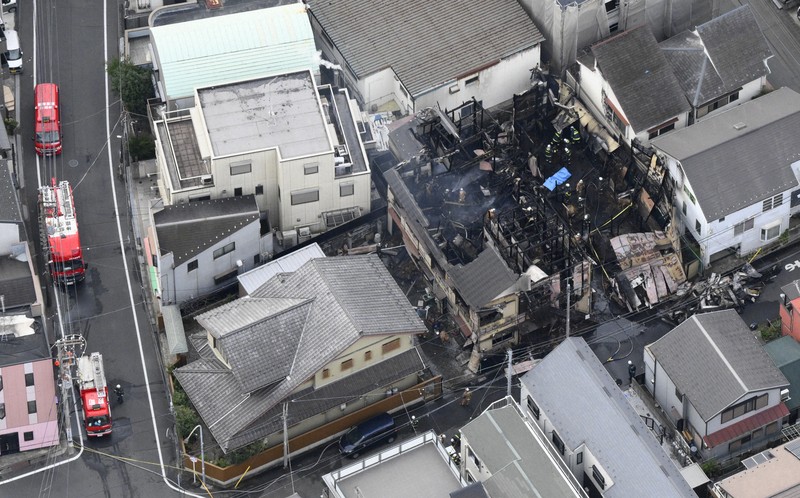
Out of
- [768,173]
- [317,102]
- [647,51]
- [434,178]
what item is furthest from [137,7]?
[768,173]

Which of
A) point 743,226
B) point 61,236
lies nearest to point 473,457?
point 743,226

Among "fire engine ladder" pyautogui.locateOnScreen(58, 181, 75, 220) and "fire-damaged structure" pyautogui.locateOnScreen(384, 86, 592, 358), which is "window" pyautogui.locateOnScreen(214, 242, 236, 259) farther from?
"fire-damaged structure" pyautogui.locateOnScreen(384, 86, 592, 358)

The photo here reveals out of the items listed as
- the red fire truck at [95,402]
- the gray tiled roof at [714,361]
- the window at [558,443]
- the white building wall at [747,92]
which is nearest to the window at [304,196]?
the red fire truck at [95,402]

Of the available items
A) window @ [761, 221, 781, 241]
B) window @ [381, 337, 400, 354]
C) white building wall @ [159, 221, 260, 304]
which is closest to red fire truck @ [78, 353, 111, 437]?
white building wall @ [159, 221, 260, 304]

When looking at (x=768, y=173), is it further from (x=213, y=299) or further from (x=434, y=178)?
(x=213, y=299)

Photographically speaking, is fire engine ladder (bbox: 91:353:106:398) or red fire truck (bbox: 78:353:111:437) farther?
fire engine ladder (bbox: 91:353:106:398)

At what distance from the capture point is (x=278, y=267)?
370 ft

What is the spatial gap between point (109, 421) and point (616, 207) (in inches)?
1415

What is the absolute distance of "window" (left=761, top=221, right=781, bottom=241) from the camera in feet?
370

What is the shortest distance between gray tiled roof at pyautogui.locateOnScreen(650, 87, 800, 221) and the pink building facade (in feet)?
138

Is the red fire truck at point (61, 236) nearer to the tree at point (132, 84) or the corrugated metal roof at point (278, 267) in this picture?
the tree at point (132, 84)

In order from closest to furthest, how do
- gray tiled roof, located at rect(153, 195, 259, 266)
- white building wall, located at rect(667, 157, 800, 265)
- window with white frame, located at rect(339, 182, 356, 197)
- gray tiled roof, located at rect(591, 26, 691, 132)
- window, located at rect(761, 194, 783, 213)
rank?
gray tiled roof, located at rect(153, 195, 259, 266)
white building wall, located at rect(667, 157, 800, 265)
window, located at rect(761, 194, 783, 213)
window with white frame, located at rect(339, 182, 356, 197)
gray tiled roof, located at rect(591, 26, 691, 132)

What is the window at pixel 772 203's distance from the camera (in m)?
112

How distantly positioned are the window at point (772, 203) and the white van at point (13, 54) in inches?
2157
